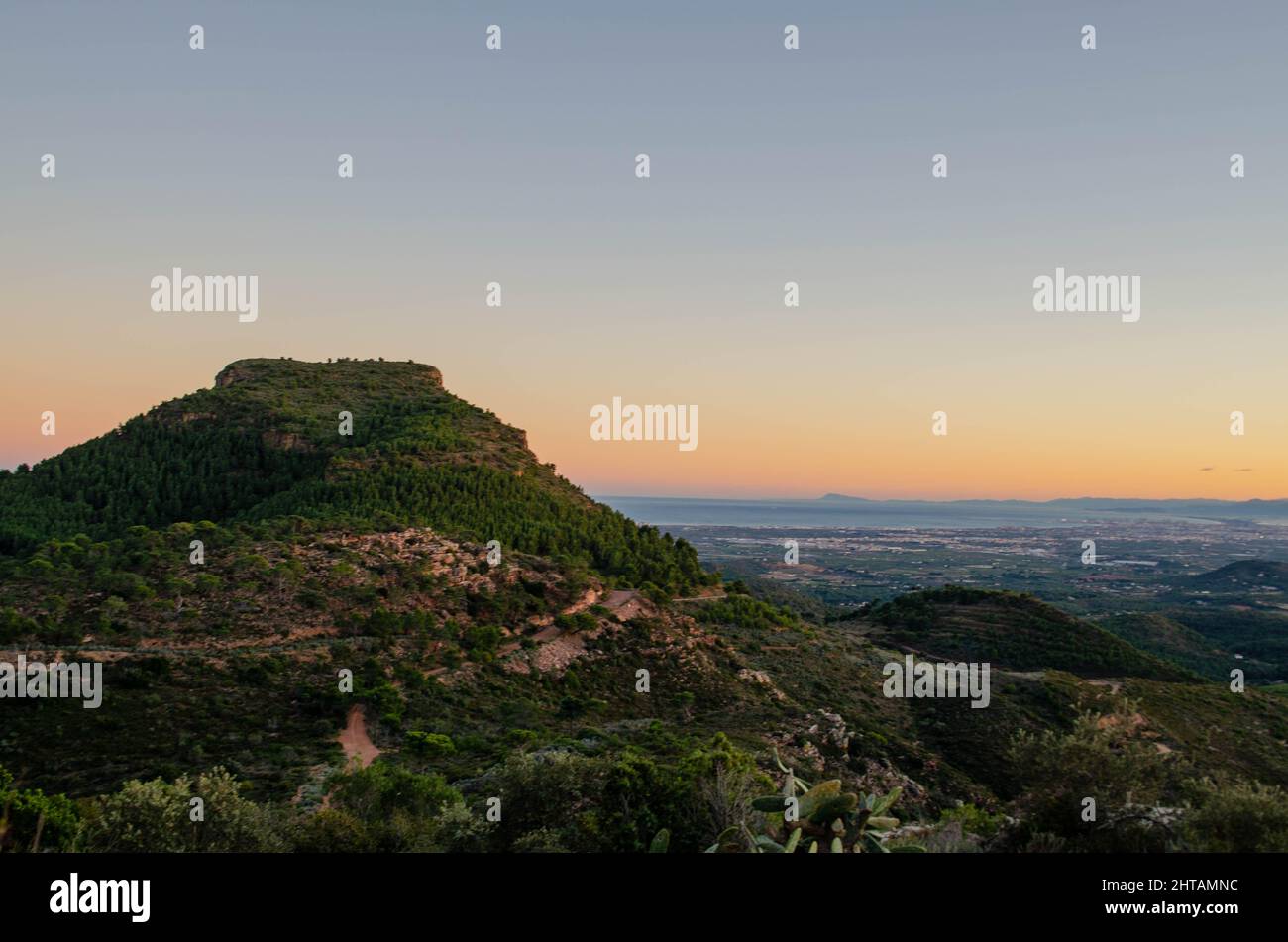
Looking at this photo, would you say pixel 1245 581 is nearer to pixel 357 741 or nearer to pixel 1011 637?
pixel 1011 637

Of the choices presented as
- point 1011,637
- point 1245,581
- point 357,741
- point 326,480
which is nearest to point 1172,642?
point 1011,637

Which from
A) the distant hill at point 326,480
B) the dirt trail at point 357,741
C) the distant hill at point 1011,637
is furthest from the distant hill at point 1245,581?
the dirt trail at point 357,741

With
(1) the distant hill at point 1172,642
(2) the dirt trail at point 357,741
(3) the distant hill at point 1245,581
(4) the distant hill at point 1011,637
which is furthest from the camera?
(3) the distant hill at point 1245,581

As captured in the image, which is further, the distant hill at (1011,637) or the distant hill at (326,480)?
the distant hill at (1011,637)

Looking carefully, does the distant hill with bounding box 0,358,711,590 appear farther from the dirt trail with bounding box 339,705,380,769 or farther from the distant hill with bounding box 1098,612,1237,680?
the distant hill with bounding box 1098,612,1237,680

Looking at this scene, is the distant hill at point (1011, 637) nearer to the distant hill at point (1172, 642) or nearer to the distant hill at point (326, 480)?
the distant hill at point (326, 480)

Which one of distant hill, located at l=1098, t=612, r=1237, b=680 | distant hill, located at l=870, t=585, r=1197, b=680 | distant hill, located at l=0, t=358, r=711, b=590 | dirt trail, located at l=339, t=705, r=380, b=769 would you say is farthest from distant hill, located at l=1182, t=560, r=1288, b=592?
dirt trail, located at l=339, t=705, r=380, b=769
